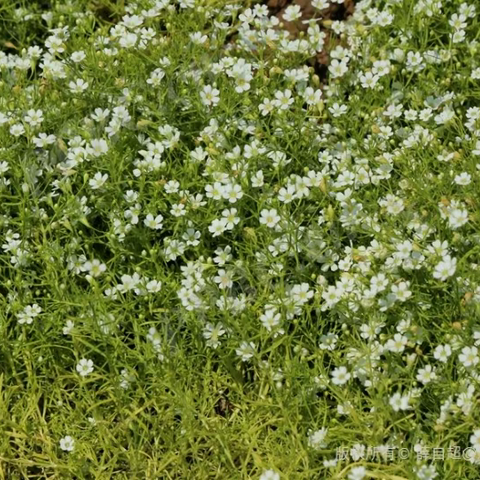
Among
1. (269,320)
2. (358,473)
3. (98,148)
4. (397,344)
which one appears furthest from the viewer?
(98,148)

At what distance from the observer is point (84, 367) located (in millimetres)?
3621

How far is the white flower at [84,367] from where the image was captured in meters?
3.60

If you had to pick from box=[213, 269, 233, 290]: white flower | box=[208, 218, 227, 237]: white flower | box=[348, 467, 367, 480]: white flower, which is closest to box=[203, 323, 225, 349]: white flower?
box=[213, 269, 233, 290]: white flower

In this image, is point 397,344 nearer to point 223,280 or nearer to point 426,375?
point 426,375

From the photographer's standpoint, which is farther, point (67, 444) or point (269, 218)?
point (269, 218)

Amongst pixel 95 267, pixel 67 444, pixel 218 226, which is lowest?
pixel 67 444

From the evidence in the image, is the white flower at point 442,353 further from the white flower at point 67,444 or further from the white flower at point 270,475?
the white flower at point 67,444

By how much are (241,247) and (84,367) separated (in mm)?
757

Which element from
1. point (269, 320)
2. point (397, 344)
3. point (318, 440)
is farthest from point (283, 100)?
point (318, 440)

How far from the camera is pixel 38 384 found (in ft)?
12.3

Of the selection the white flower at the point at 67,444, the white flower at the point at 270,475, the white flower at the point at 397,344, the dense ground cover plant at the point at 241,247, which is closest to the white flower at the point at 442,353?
the dense ground cover plant at the point at 241,247

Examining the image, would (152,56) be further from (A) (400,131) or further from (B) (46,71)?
(A) (400,131)

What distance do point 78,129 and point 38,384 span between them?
3.58 ft

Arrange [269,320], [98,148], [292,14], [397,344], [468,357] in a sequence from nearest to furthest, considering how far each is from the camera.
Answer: [468,357] → [397,344] → [269,320] → [98,148] → [292,14]
